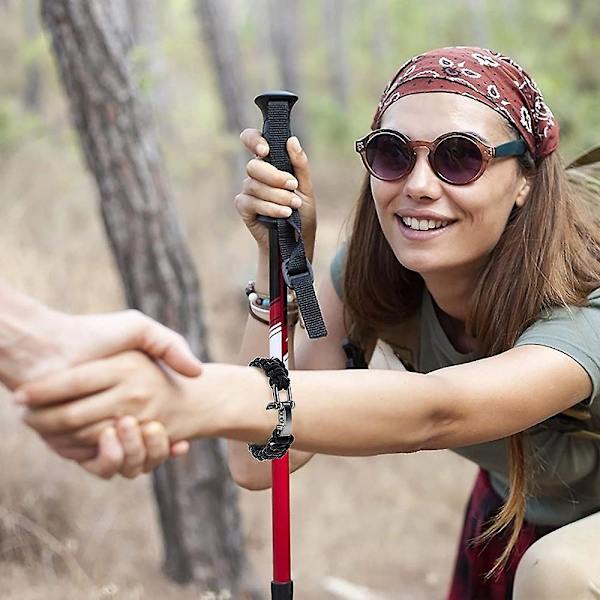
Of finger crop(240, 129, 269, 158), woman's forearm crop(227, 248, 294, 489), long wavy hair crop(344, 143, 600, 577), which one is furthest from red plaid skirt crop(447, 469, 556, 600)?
finger crop(240, 129, 269, 158)

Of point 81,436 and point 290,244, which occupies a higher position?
point 290,244

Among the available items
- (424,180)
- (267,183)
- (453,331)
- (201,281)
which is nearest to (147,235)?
(453,331)

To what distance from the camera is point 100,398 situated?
1.42m

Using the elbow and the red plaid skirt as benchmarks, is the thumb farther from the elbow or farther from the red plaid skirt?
the red plaid skirt

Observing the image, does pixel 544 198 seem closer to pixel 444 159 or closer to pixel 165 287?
pixel 444 159

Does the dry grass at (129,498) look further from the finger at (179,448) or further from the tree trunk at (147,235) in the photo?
the finger at (179,448)

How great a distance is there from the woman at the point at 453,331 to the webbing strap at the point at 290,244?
36mm

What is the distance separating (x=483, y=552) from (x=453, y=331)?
73 centimetres

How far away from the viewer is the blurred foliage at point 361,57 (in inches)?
486

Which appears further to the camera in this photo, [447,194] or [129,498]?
[129,498]

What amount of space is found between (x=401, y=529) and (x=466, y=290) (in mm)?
3883

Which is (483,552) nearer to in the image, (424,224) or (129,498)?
(424,224)


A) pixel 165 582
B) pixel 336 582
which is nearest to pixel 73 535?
pixel 165 582

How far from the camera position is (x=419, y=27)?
21.0 m
